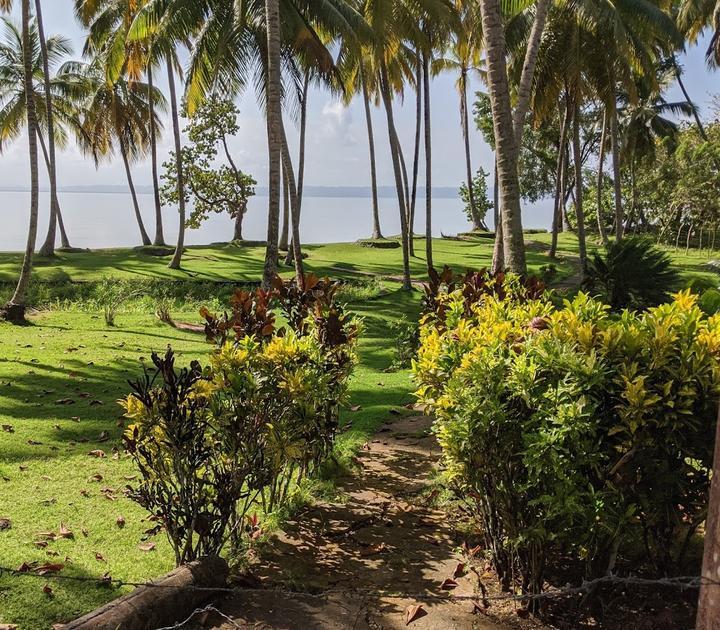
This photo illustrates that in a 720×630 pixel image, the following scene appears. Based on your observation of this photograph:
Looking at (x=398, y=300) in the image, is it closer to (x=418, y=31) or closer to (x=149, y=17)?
(x=418, y=31)

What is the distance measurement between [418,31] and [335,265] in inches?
313

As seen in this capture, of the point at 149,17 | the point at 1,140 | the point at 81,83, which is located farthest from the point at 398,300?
the point at 1,140

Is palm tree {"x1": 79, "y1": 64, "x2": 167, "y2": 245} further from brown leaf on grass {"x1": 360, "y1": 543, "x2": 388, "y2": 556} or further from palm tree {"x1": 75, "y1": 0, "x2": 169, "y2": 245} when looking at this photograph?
brown leaf on grass {"x1": 360, "y1": 543, "x2": 388, "y2": 556}

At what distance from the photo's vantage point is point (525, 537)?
3.03 meters

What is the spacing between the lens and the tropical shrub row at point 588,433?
2.81 m

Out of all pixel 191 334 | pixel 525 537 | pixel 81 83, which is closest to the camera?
pixel 525 537

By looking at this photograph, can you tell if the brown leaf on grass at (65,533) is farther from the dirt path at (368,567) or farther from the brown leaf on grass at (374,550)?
the brown leaf on grass at (374,550)

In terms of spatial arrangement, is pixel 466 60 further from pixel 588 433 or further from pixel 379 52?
pixel 588 433

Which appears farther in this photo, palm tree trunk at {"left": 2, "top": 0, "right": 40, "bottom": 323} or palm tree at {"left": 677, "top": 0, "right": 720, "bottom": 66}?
palm tree at {"left": 677, "top": 0, "right": 720, "bottom": 66}

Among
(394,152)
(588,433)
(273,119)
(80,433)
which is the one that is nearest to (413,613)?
(588,433)

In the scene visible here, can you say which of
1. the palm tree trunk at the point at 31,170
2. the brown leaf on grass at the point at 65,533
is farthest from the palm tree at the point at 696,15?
the brown leaf on grass at the point at 65,533

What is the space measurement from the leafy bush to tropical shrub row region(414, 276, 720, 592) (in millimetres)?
6445

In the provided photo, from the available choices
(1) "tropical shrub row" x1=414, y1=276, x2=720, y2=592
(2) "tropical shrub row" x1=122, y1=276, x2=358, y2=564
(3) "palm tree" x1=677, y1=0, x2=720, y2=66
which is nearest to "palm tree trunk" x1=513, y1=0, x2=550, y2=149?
(2) "tropical shrub row" x1=122, y1=276, x2=358, y2=564

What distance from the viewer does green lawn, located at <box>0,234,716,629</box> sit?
11.5 feet
